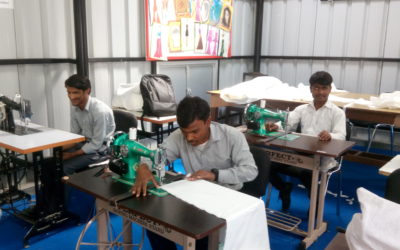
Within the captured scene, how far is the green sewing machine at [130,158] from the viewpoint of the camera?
1735mm

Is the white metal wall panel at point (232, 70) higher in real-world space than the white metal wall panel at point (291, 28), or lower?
lower

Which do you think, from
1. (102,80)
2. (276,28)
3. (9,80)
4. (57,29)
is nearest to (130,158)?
(9,80)

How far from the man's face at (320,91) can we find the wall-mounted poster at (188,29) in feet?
7.56

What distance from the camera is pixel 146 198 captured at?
158 cm

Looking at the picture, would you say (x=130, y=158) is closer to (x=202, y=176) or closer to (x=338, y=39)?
(x=202, y=176)

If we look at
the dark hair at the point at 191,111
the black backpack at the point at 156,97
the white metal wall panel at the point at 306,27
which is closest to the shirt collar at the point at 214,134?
the dark hair at the point at 191,111

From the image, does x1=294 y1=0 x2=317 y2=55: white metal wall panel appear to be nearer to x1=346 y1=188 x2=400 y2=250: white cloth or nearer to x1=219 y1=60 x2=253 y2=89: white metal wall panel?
x1=219 y1=60 x2=253 y2=89: white metal wall panel

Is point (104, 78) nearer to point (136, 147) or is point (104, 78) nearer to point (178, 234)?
point (136, 147)

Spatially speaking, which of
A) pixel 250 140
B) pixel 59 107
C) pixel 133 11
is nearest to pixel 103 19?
pixel 133 11

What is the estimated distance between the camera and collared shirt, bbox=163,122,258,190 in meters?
1.96

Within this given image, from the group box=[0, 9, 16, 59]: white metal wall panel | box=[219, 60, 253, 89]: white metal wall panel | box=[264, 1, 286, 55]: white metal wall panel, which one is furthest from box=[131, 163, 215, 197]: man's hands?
box=[264, 1, 286, 55]: white metal wall panel

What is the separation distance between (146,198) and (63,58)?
9.09 ft

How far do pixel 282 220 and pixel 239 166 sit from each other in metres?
1.30

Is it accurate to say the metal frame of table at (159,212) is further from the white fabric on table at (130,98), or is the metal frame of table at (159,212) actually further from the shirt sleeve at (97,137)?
the white fabric on table at (130,98)
